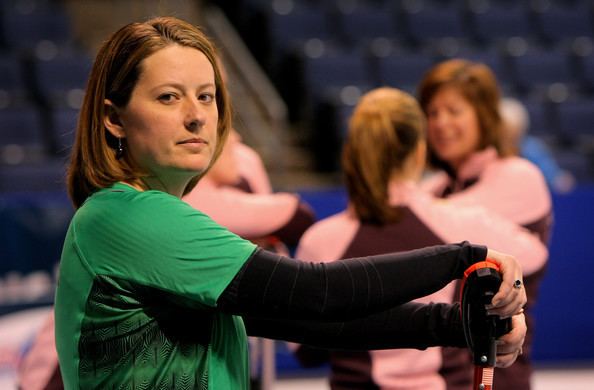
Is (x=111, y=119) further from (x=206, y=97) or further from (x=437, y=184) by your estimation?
(x=437, y=184)

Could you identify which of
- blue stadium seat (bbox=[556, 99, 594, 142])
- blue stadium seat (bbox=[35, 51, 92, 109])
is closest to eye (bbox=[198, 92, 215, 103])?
blue stadium seat (bbox=[35, 51, 92, 109])

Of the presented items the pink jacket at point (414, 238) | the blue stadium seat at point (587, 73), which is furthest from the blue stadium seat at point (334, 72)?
the pink jacket at point (414, 238)

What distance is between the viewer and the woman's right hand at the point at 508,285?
165cm

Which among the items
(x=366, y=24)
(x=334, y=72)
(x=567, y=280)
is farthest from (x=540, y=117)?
(x=567, y=280)

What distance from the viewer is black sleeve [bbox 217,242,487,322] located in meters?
1.55

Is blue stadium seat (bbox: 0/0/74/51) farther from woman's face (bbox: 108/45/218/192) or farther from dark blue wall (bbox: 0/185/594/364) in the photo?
woman's face (bbox: 108/45/218/192)

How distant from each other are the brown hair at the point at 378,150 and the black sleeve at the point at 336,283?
1066mm

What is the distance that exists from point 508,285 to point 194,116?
0.56 metres

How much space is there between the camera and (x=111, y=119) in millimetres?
1724

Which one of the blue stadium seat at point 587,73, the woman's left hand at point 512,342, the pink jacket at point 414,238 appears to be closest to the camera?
the woman's left hand at point 512,342

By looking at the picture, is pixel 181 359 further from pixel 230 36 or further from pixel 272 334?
pixel 230 36

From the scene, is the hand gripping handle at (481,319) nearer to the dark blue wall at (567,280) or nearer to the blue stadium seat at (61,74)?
the dark blue wall at (567,280)

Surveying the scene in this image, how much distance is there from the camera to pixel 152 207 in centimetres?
159

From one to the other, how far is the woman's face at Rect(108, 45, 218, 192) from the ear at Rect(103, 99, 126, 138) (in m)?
0.02
